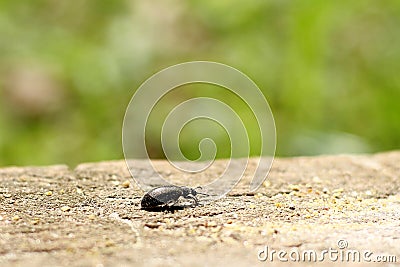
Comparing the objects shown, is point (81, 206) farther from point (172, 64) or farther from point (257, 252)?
point (172, 64)

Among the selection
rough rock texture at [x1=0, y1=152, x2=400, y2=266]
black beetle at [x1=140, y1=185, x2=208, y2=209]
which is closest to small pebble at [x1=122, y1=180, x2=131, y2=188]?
rough rock texture at [x1=0, y1=152, x2=400, y2=266]

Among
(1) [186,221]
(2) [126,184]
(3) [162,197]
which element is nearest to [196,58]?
(2) [126,184]

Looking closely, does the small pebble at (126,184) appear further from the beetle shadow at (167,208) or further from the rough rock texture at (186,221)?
the beetle shadow at (167,208)

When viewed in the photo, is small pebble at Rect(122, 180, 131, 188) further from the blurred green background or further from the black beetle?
the blurred green background

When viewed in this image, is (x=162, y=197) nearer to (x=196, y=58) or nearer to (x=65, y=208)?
(x=65, y=208)

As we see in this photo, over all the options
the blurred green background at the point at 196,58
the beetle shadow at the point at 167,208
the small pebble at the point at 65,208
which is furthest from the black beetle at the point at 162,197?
the blurred green background at the point at 196,58

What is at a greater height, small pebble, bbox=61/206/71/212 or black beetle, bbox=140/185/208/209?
black beetle, bbox=140/185/208/209
